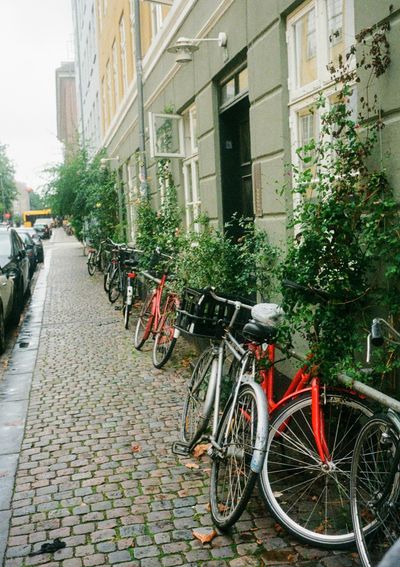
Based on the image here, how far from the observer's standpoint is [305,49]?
5387 millimetres

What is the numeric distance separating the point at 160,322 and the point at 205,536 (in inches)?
166

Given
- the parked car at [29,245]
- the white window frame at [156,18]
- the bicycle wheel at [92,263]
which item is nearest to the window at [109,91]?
the parked car at [29,245]

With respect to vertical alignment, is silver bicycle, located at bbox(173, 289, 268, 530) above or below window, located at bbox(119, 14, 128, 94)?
below

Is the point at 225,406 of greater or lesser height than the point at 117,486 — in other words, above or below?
above

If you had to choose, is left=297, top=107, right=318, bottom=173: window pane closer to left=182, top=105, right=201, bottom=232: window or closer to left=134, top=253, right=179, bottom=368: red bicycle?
left=134, top=253, right=179, bottom=368: red bicycle

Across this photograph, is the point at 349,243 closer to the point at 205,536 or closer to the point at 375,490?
the point at 375,490

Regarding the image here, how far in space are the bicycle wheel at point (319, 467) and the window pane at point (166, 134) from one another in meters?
7.29

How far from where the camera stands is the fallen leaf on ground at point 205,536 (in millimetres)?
3340

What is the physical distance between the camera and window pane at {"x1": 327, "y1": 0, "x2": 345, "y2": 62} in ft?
15.5

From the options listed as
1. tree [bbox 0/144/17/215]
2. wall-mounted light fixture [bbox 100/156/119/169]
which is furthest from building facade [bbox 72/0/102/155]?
tree [bbox 0/144/17/215]

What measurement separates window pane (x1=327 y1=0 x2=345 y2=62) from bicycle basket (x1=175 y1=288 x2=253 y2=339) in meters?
2.23

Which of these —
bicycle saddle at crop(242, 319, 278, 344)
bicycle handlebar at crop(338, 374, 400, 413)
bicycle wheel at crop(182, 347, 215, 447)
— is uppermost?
bicycle saddle at crop(242, 319, 278, 344)

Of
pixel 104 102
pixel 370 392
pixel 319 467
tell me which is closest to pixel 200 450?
pixel 319 467

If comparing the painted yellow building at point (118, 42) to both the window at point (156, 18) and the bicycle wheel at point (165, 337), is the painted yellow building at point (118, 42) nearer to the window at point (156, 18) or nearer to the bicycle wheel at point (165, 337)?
the window at point (156, 18)
